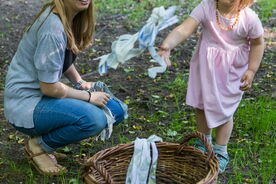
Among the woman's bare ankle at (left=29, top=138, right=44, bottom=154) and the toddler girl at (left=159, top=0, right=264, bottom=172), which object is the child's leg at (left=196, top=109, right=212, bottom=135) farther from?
the woman's bare ankle at (left=29, top=138, right=44, bottom=154)

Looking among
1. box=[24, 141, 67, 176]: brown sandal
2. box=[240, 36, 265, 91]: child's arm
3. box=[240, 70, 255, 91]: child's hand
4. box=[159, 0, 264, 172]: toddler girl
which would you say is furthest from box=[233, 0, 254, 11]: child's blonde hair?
box=[24, 141, 67, 176]: brown sandal

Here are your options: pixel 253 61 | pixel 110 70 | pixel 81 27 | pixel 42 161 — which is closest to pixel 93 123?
pixel 42 161

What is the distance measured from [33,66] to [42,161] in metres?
0.53

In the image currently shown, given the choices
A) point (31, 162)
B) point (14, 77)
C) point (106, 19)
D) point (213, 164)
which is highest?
point (14, 77)

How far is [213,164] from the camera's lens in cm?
233

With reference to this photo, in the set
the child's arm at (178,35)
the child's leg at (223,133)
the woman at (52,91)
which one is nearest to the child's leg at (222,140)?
the child's leg at (223,133)

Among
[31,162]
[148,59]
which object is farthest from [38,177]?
[148,59]

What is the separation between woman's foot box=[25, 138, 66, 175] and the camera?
9.46 ft

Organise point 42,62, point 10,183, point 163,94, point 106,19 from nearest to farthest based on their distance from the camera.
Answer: point 42,62 → point 10,183 → point 163,94 → point 106,19

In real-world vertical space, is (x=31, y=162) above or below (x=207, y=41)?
below

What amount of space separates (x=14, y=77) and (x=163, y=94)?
5.21ft

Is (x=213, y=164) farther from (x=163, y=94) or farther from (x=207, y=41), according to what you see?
(x=163, y=94)

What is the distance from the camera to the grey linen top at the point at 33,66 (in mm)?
2625

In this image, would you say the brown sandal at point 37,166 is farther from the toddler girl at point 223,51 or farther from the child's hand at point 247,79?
the child's hand at point 247,79
